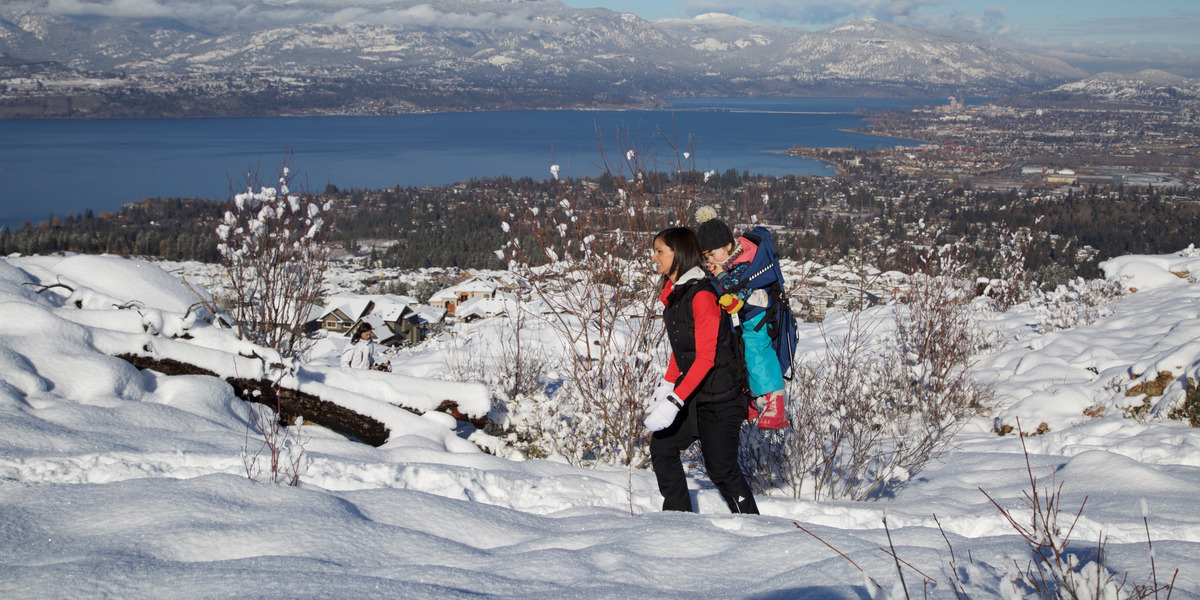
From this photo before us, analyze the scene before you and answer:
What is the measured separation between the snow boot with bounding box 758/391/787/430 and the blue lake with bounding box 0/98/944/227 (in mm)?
21365

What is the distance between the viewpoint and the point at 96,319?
12.7 ft

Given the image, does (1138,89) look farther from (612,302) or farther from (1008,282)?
(612,302)

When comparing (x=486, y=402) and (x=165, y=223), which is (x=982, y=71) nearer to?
(x=165, y=223)

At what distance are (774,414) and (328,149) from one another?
76980 millimetres

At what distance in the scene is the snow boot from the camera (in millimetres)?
2707

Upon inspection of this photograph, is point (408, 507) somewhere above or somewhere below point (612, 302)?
below

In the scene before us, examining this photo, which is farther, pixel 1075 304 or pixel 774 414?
pixel 1075 304

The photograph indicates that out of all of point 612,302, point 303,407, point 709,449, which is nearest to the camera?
point 709,449

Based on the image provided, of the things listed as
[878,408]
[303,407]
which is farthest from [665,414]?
[878,408]

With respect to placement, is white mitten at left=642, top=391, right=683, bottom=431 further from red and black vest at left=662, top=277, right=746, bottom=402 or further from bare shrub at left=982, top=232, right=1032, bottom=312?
bare shrub at left=982, top=232, right=1032, bottom=312

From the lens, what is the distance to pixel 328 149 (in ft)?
235

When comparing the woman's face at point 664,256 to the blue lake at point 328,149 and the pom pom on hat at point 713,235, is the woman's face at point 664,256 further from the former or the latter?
the blue lake at point 328,149

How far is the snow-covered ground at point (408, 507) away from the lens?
1.69 m

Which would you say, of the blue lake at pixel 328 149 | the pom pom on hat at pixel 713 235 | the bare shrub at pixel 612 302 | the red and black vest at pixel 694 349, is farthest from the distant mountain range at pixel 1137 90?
the red and black vest at pixel 694 349
